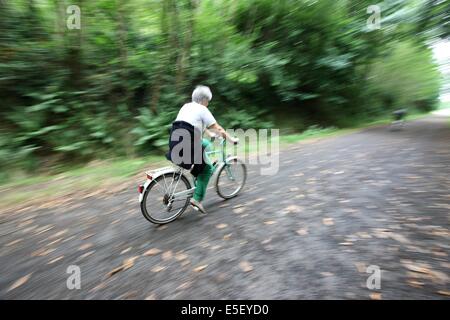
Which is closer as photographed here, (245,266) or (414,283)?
(414,283)

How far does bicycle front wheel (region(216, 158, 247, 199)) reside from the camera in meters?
5.16

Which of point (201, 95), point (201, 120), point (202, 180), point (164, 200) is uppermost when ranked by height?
point (201, 95)

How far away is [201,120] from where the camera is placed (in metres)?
4.14

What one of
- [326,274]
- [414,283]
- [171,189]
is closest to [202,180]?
[171,189]

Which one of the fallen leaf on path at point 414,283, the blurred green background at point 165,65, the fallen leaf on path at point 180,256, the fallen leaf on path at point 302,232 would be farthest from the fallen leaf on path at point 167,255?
the blurred green background at point 165,65

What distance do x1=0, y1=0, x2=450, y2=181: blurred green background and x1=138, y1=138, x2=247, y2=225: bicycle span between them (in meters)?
4.52

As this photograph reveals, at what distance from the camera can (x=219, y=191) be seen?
16.9ft

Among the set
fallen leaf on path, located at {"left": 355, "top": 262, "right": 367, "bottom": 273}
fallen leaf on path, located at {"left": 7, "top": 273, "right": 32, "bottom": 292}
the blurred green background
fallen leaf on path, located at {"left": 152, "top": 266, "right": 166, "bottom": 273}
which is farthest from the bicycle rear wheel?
the blurred green background

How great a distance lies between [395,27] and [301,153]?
9401mm

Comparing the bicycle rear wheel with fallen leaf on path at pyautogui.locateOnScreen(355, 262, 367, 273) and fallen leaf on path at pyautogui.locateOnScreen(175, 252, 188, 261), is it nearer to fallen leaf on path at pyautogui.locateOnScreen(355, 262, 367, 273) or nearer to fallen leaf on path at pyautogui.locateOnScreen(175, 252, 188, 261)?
fallen leaf on path at pyautogui.locateOnScreen(175, 252, 188, 261)

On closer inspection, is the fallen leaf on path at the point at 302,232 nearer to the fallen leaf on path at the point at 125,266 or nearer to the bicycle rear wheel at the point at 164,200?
the bicycle rear wheel at the point at 164,200

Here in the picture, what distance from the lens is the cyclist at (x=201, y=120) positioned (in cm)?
410

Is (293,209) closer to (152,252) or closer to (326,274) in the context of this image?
(326,274)

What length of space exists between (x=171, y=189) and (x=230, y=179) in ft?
4.49
